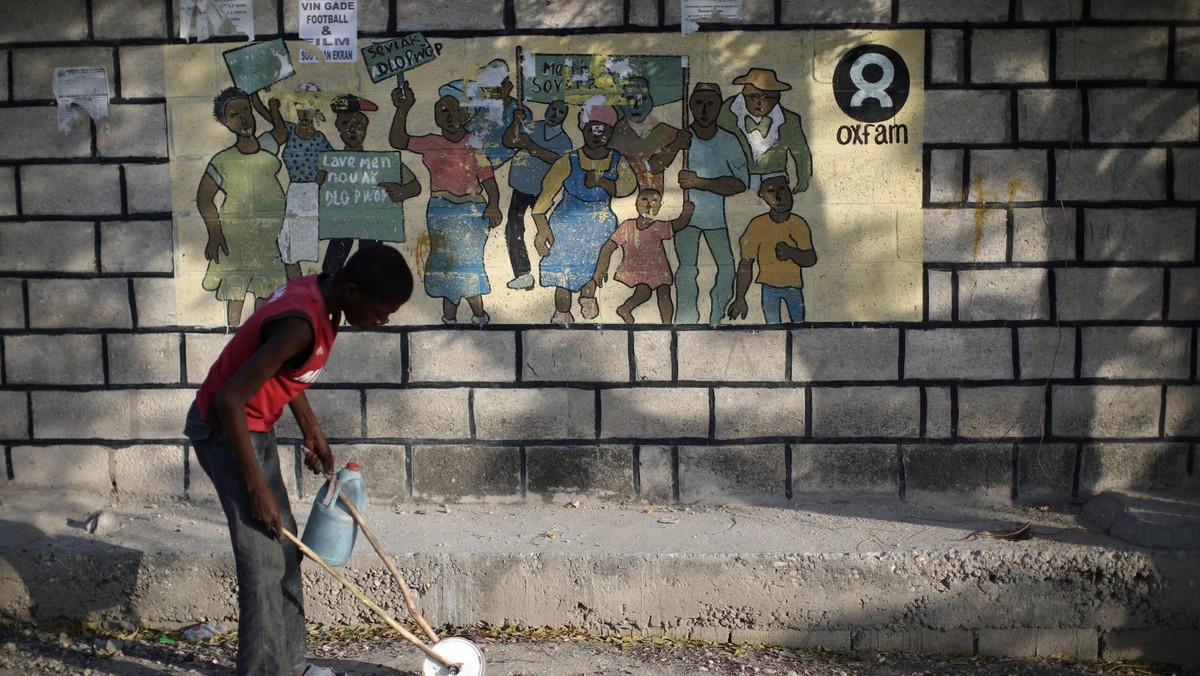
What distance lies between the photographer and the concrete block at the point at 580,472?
14.8ft

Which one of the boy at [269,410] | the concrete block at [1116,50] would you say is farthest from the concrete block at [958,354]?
the boy at [269,410]

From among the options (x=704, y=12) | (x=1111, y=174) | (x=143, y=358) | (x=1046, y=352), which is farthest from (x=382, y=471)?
(x=1111, y=174)

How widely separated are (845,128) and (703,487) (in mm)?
1784

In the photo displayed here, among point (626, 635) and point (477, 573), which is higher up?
point (477, 573)

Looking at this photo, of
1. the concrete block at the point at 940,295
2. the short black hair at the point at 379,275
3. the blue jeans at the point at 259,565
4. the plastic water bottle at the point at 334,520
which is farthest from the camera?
the concrete block at the point at 940,295

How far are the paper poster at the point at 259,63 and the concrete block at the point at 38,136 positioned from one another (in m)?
0.75

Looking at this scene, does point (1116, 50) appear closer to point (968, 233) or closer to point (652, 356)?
point (968, 233)

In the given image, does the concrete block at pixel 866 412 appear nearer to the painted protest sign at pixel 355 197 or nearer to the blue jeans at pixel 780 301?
the blue jeans at pixel 780 301

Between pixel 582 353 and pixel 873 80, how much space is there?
71.7 inches

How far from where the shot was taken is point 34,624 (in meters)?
3.99

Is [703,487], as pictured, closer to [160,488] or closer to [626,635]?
[626,635]

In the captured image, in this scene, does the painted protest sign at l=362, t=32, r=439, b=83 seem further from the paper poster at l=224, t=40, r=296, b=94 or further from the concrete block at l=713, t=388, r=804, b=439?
the concrete block at l=713, t=388, r=804, b=439

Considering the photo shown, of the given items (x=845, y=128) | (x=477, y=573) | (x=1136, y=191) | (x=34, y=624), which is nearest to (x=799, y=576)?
(x=477, y=573)

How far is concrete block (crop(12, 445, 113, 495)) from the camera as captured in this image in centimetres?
456
